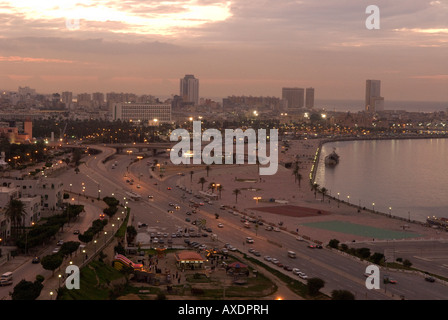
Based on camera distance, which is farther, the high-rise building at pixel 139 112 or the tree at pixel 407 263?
the high-rise building at pixel 139 112

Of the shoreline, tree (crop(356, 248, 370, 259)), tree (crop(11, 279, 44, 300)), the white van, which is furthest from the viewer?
the shoreline

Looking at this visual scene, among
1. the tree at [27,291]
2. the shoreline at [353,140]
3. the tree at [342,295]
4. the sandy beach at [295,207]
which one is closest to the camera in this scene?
the tree at [27,291]

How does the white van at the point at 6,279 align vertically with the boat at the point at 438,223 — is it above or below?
above

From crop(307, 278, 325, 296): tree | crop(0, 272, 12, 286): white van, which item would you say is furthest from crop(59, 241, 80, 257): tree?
crop(307, 278, 325, 296): tree

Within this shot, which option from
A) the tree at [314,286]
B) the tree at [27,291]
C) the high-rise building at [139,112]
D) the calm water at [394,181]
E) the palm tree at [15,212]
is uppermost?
the high-rise building at [139,112]

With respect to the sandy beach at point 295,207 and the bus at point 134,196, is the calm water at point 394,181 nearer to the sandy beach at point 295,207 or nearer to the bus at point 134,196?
the sandy beach at point 295,207

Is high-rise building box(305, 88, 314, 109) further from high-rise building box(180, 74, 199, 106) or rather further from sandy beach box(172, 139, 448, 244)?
sandy beach box(172, 139, 448, 244)

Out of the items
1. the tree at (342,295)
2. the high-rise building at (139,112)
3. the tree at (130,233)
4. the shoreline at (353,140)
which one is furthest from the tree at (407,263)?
the high-rise building at (139,112)
